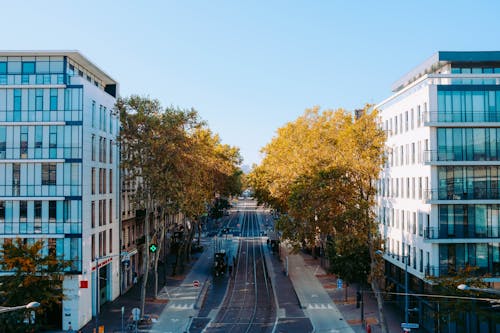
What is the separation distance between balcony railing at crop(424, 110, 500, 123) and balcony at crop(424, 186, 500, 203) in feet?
16.3

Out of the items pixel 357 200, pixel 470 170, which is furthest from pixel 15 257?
pixel 470 170

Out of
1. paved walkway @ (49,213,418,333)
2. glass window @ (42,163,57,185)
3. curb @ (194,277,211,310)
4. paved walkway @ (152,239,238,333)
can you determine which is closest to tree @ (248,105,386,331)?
paved walkway @ (49,213,418,333)

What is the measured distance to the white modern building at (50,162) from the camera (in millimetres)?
44188

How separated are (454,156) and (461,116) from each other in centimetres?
295

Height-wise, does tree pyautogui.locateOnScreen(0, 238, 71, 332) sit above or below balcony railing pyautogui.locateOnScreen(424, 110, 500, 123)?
below

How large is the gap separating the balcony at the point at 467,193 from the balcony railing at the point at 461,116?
4.96 metres

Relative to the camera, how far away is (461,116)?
137 ft

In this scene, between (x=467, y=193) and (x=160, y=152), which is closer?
(x=467, y=193)

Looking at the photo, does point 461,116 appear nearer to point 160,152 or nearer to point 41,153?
→ point 160,152

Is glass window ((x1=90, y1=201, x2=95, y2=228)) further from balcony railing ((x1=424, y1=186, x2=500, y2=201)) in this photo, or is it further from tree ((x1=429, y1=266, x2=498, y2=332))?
tree ((x1=429, y1=266, x2=498, y2=332))

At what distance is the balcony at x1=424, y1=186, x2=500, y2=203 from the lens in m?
41.8

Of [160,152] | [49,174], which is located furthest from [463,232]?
[49,174]

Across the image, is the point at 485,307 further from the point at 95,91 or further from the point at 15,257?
the point at 95,91

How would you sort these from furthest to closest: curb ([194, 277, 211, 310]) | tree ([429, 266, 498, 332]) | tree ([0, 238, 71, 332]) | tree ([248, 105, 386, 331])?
1. curb ([194, 277, 211, 310])
2. tree ([248, 105, 386, 331])
3. tree ([0, 238, 71, 332])
4. tree ([429, 266, 498, 332])
